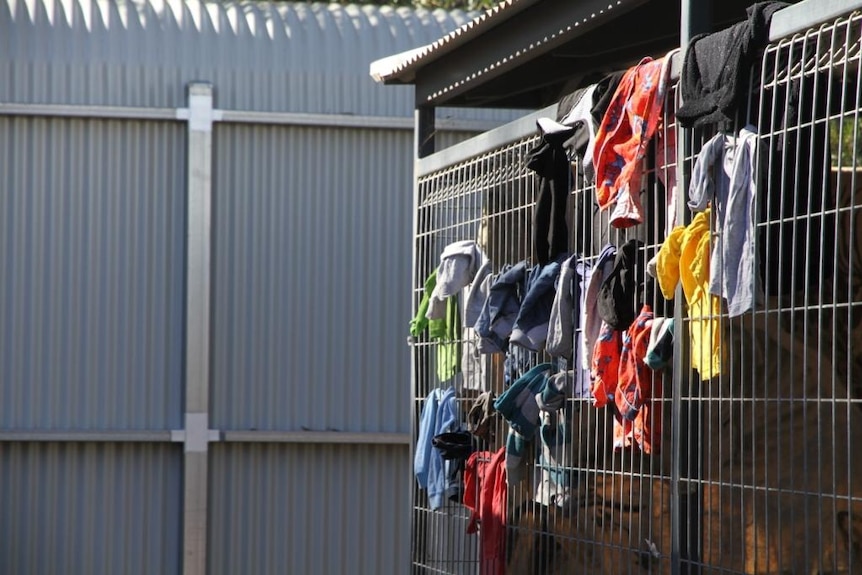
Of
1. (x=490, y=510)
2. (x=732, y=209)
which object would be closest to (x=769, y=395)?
(x=732, y=209)

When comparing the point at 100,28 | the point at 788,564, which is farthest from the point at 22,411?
the point at 788,564

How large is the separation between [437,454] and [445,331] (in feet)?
2.13

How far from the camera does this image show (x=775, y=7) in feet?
Answer: 15.8

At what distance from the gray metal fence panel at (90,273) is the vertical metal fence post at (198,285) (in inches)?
4.8

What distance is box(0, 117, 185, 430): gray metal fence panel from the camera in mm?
10125

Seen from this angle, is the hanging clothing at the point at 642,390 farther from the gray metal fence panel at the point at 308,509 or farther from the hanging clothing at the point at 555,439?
the gray metal fence panel at the point at 308,509

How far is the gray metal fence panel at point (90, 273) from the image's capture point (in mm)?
10125

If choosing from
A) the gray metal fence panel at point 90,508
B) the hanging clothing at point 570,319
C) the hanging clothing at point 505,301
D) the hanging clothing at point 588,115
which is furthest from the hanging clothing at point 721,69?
the gray metal fence panel at point 90,508

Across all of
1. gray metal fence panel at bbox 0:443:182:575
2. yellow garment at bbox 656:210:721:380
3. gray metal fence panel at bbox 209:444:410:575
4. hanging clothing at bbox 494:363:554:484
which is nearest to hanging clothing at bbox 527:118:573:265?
hanging clothing at bbox 494:363:554:484

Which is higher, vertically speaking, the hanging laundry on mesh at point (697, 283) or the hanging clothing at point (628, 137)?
the hanging clothing at point (628, 137)

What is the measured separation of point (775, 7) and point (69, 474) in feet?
22.4

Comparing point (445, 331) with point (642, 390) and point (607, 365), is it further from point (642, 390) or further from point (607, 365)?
point (642, 390)

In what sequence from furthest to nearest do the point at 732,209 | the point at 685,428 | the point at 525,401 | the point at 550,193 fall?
1. the point at 525,401
2. the point at 550,193
3. the point at 685,428
4. the point at 732,209

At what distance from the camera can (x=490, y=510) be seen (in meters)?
6.97
